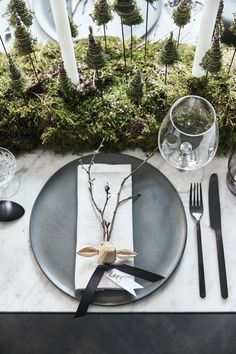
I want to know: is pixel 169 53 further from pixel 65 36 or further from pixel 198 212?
pixel 198 212

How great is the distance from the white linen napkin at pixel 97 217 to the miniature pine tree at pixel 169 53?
0.21m

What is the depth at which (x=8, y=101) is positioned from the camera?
94 centimetres

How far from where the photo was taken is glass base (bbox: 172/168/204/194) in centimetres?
91

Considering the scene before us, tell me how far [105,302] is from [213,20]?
504mm

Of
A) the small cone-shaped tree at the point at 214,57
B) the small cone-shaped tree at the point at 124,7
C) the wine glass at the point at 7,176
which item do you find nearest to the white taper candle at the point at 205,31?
the small cone-shaped tree at the point at 214,57

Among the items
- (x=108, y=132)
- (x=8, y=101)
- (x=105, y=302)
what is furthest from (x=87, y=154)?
(x=105, y=302)

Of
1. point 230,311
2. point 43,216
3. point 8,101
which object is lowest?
point 230,311

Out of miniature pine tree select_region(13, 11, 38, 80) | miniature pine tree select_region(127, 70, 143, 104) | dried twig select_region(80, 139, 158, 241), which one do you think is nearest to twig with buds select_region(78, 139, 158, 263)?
dried twig select_region(80, 139, 158, 241)

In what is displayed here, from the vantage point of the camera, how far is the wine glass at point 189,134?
2.66 feet

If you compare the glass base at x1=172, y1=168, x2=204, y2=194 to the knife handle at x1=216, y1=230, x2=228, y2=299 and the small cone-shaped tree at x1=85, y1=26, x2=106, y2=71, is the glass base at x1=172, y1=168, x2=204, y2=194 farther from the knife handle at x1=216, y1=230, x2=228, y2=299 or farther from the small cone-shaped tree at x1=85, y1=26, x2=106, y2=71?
the small cone-shaped tree at x1=85, y1=26, x2=106, y2=71

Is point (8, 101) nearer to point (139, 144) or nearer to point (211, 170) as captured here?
point (139, 144)

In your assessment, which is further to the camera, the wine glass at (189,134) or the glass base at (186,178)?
the glass base at (186,178)

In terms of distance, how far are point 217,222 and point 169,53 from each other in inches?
12.4

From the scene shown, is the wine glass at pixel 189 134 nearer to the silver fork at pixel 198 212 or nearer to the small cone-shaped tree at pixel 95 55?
the silver fork at pixel 198 212
